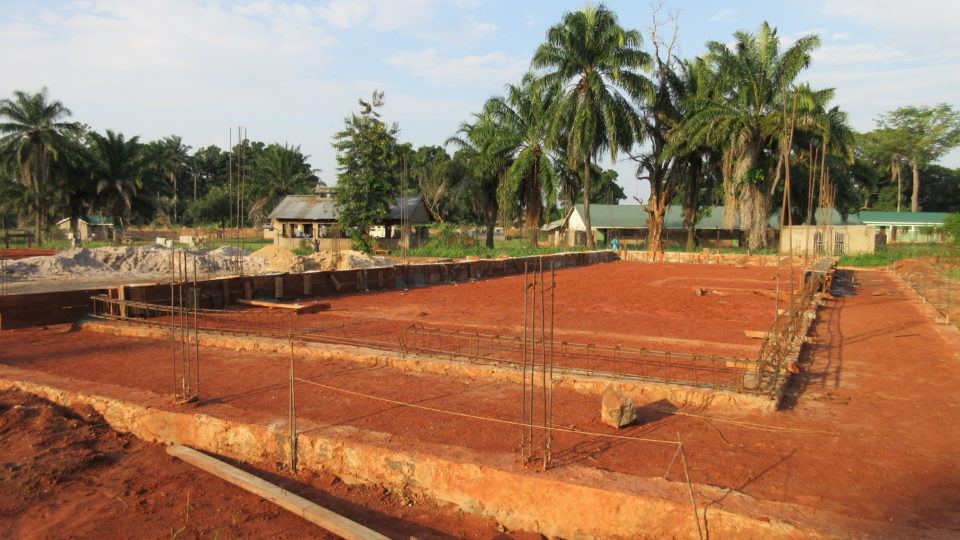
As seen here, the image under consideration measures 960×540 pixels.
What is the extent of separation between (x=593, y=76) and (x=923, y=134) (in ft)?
123

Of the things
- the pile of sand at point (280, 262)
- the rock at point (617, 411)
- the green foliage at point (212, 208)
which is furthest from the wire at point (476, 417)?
the green foliage at point (212, 208)

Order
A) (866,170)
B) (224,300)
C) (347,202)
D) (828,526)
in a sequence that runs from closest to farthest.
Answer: (828,526)
(224,300)
(347,202)
(866,170)

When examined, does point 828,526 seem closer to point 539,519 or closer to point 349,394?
point 539,519

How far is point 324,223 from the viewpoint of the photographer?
3366cm

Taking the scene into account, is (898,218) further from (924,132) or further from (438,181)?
(438,181)

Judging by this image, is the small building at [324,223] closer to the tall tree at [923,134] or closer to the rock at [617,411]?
the rock at [617,411]

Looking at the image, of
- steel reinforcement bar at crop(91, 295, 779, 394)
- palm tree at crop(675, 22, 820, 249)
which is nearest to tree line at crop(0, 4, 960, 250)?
palm tree at crop(675, 22, 820, 249)

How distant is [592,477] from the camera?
13.3 feet

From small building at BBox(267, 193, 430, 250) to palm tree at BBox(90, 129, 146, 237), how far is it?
10957 mm

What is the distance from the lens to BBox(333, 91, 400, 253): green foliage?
95.4ft

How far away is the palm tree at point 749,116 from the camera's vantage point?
28594 millimetres

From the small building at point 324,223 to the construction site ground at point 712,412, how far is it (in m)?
23.0

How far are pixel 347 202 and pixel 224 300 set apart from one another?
Result: 57.8 feet

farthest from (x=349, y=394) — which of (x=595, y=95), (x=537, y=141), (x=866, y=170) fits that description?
(x=866, y=170)
